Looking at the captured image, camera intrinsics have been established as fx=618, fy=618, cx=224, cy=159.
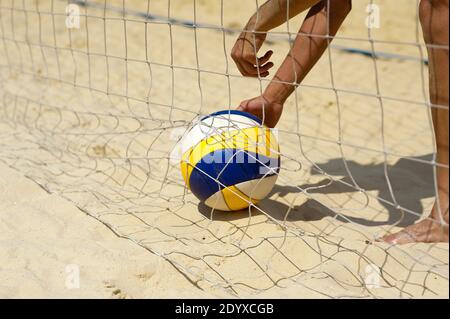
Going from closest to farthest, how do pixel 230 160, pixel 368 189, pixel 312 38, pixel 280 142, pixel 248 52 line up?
pixel 230 160
pixel 312 38
pixel 248 52
pixel 368 189
pixel 280 142

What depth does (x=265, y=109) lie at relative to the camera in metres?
2.53

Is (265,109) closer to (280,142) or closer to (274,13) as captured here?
(274,13)

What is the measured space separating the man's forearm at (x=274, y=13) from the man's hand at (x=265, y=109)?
0.98 ft

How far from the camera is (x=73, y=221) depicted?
2469 mm

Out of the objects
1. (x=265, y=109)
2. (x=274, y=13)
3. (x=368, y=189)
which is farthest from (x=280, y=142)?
(x=274, y=13)

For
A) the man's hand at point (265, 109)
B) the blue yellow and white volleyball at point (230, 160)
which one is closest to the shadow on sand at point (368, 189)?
the blue yellow and white volleyball at point (230, 160)

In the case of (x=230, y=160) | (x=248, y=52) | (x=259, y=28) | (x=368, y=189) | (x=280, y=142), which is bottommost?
(x=368, y=189)

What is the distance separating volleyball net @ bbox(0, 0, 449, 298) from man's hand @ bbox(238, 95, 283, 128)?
8 cm

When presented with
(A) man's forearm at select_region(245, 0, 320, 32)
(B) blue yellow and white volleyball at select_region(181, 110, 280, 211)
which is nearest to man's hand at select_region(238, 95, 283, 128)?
(B) blue yellow and white volleyball at select_region(181, 110, 280, 211)

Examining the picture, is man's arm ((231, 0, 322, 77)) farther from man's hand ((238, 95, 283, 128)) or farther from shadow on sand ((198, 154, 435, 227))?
shadow on sand ((198, 154, 435, 227))

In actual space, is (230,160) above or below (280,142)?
below

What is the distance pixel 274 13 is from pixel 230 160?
0.66 meters

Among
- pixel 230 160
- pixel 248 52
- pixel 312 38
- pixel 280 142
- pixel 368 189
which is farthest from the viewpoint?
pixel 280 142
